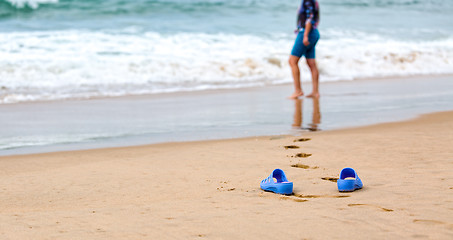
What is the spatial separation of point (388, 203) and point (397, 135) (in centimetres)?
225

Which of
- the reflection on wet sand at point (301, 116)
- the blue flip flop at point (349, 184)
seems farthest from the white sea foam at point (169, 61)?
the blue flip flop at point (349, 184)

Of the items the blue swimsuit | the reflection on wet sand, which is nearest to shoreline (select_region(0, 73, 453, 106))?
the blue swimsuit

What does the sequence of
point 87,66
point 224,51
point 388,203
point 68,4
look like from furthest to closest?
point 68,4 → point 224,51 → point 87,66 → point 388,203

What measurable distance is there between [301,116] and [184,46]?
7554 mm

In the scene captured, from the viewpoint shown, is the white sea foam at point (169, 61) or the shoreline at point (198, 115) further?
the white sea foam at point (169, 61)

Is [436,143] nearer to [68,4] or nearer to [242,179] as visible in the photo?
[242,179]

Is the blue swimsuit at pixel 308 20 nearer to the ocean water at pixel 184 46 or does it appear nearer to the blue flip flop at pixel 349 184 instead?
the ocean water at pixel 184 46

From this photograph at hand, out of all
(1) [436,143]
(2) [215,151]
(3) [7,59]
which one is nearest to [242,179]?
(2) [215,151]

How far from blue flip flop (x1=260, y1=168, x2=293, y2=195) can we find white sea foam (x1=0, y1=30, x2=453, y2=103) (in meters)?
6.13

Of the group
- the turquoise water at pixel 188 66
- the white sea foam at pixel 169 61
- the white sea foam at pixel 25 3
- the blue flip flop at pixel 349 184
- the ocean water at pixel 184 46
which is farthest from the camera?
the white sea foam at pixel 25 3

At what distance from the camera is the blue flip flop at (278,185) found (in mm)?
3095

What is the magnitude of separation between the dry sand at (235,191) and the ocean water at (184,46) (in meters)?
4.82

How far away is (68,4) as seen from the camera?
19016mm

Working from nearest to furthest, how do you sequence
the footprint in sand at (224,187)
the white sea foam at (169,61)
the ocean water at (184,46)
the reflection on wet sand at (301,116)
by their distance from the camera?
the footprint in sand at (224,187)
the reflection on wet sand at (301,116)
the white sea foam at (169,61)
the ocean water at (184,46)
